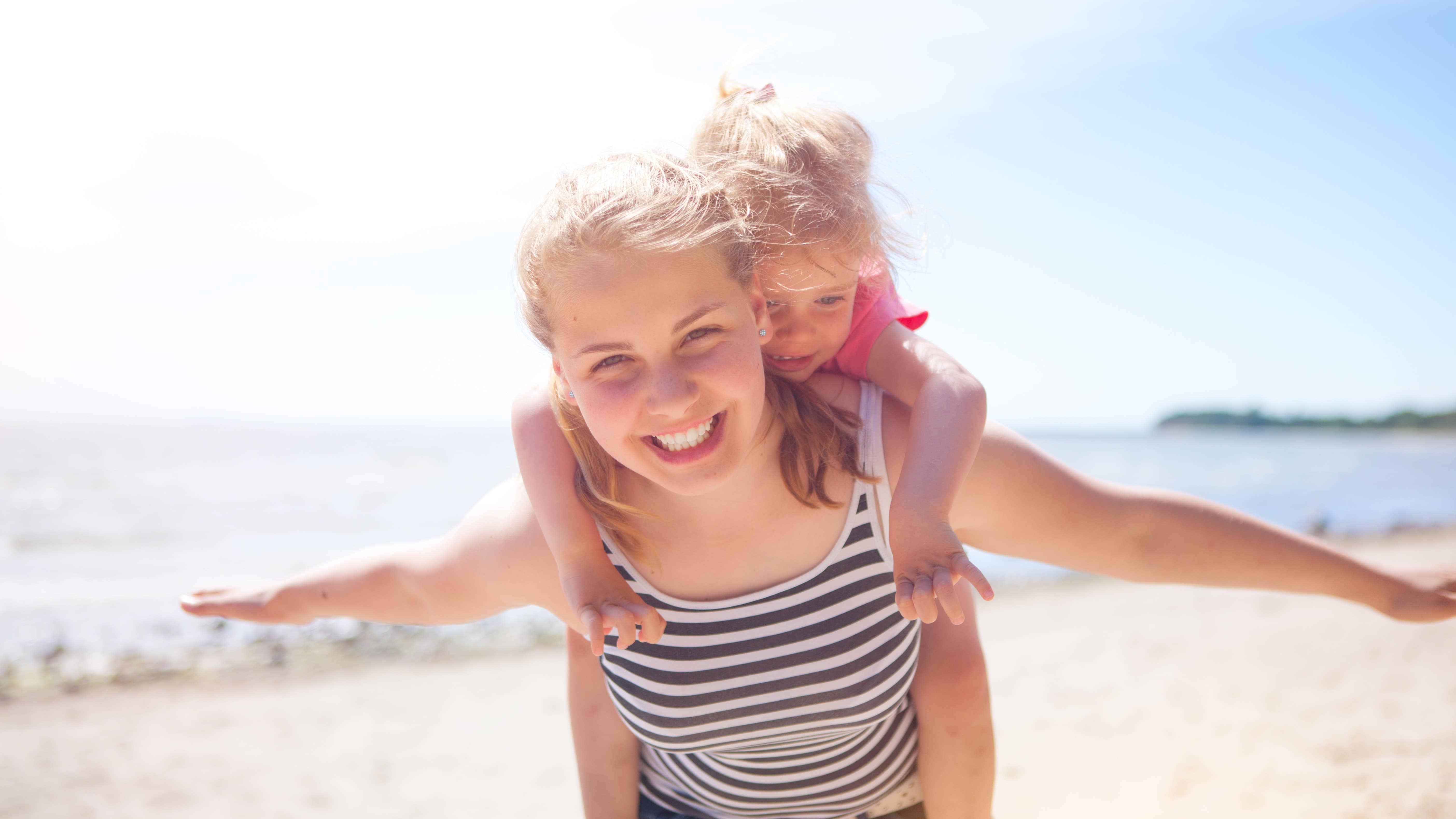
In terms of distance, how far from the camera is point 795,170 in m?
2.08

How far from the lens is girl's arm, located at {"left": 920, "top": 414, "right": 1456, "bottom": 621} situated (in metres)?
1.93

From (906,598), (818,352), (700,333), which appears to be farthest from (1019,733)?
(700,333)

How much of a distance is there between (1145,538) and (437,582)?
1.80 metres

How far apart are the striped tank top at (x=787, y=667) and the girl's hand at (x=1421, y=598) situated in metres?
1.53

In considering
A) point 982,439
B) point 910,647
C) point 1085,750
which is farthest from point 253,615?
point 1085,750

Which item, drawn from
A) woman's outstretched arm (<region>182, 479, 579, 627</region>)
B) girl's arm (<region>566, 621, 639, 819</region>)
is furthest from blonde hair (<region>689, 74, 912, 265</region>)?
girl's arm (<region>566, 621, 639, 819</region>)

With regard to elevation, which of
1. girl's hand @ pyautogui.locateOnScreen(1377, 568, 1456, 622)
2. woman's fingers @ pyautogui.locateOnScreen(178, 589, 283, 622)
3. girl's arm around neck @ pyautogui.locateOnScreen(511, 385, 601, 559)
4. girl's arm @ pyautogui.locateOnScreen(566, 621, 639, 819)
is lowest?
girl's arm @ pyautogui.locateOnScreen(566, 621, 639, 819)

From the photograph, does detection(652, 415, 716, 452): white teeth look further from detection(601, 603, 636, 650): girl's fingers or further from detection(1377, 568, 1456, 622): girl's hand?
detection(1377, 568, 1456, 622): girl's hand

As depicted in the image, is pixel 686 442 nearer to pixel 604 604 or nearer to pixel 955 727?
pixel 604 604

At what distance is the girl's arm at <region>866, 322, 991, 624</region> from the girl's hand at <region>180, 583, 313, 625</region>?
1741 millimetres

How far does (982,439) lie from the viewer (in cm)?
188

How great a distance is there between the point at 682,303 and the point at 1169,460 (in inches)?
1752

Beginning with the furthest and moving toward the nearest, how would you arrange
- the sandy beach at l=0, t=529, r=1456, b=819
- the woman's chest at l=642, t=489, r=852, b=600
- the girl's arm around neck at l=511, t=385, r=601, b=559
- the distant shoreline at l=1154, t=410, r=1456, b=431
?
the distant shoreline at l=1154, t=410, r=1456, b=431 → the sandy beach at l=0, t=529, r=1456, b=819 → the woman's chest at l=642, t=489, r=852, b=600 → the girl's arm around neck at l=511, t=385, r=601, b=559

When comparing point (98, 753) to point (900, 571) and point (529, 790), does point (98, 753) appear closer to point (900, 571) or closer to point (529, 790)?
point (529, 790)
